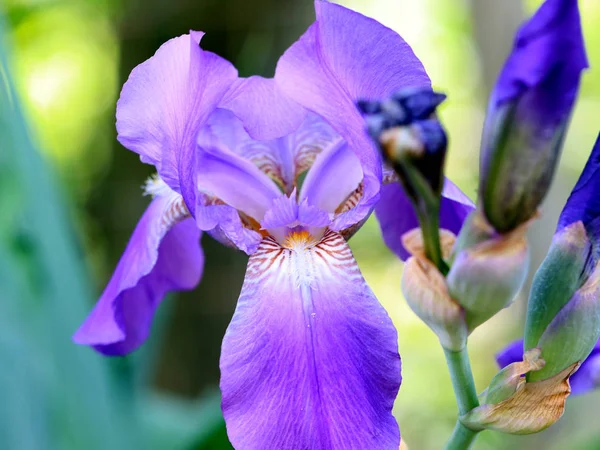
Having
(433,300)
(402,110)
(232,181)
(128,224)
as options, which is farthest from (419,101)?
(128,224)

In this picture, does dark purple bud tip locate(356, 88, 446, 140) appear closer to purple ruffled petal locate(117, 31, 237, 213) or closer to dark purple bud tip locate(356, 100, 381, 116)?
dark purple bud tip locate(356, 100, 381, 116)

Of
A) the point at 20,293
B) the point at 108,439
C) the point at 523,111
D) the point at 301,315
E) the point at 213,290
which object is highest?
the point at 523,111

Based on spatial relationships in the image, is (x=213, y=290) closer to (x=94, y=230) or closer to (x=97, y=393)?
(x=94, y=230)

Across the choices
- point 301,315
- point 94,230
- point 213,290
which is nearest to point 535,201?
point 301,315

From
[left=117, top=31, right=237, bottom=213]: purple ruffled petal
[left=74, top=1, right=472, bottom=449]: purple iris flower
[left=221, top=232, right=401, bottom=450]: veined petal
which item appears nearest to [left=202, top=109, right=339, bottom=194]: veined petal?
[left=74, top=1, right=472, bottom=449]: purple iris flower

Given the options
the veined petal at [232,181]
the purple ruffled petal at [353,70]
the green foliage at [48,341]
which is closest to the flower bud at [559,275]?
the purple ruffled petal at [353,70]
